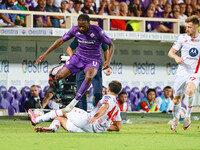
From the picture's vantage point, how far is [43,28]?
17422 mm

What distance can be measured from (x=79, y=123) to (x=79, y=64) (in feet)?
6.86

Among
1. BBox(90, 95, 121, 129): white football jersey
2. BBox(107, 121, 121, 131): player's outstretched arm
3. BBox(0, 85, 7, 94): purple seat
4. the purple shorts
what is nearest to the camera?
BBox(90, 95, 121, 129): white football jersey

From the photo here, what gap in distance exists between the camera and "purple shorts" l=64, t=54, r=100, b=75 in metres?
11.7

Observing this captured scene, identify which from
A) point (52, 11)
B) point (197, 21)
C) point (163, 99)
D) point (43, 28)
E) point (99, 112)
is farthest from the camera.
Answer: point (163, 99)

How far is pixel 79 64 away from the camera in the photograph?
11.7m

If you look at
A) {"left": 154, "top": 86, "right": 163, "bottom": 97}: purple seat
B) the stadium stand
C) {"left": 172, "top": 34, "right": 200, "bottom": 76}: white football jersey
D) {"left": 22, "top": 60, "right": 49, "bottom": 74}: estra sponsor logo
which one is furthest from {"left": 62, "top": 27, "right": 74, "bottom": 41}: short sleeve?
{"left": 154, "top": 86, "right": 163, "bottom": 97}: purple seat

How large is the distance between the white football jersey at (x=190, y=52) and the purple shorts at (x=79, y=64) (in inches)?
67.9

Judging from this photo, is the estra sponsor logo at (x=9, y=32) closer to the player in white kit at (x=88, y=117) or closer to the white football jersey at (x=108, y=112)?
the player in white kit at (x=88, y=117)

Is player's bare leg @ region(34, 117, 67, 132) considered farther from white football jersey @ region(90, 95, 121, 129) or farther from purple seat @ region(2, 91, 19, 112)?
purple seat @ region(2, 91, 19, 112)

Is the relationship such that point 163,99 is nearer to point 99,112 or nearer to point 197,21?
point 197,21

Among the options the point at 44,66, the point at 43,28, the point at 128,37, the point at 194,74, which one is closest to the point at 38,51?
the point at 44,66

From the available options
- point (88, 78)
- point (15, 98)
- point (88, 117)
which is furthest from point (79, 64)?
point (15, 98)

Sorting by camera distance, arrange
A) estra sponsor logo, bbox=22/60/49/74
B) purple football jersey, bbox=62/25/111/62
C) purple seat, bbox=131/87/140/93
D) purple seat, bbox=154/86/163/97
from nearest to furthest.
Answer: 1. purple football jersey, bbox=62/25/111/62
2. estra sponsor logo, bbox=22/60/49/74
3. purple seat, bbox=131/87/140/93
4. purple seat, bbox=154/86/163/97

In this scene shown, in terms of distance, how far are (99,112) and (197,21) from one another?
10.2 feet
